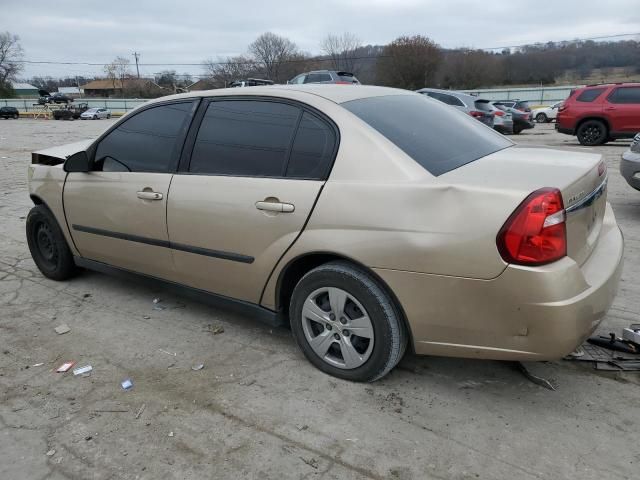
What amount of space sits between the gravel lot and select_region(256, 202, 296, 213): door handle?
0.96 meters

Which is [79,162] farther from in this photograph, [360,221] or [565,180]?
[565,180]

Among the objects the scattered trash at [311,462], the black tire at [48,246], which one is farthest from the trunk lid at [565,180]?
the black tire at [48,246]

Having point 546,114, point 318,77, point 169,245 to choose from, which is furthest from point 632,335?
point 546,114

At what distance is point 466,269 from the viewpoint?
2322 millimetres

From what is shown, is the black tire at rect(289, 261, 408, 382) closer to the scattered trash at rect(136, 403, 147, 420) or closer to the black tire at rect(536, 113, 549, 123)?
the scattered trash at rect(136, 403, 147, 420)

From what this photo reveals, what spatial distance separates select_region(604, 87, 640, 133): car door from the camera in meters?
13.5

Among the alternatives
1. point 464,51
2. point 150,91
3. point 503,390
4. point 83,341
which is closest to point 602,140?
point 503,390

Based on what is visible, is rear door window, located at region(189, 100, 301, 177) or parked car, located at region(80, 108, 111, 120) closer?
rear door window, located at region(189, 100, 301, 177)

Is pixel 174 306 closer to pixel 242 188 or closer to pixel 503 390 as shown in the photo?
pixel 242 188

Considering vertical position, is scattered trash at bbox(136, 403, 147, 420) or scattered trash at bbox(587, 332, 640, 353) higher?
scattered trash at bbox(587, 332, 640, 353)

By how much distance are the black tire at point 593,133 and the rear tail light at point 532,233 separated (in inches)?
547

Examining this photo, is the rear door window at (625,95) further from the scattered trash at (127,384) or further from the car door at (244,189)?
the scattered trash at (127,384)

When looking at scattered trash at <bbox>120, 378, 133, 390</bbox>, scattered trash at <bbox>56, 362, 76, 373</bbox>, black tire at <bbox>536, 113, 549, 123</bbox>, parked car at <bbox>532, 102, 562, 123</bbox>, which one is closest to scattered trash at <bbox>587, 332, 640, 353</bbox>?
scattered trash at <bbox>120, 378, 133, 390</bbox>

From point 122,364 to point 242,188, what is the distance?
133 cm
